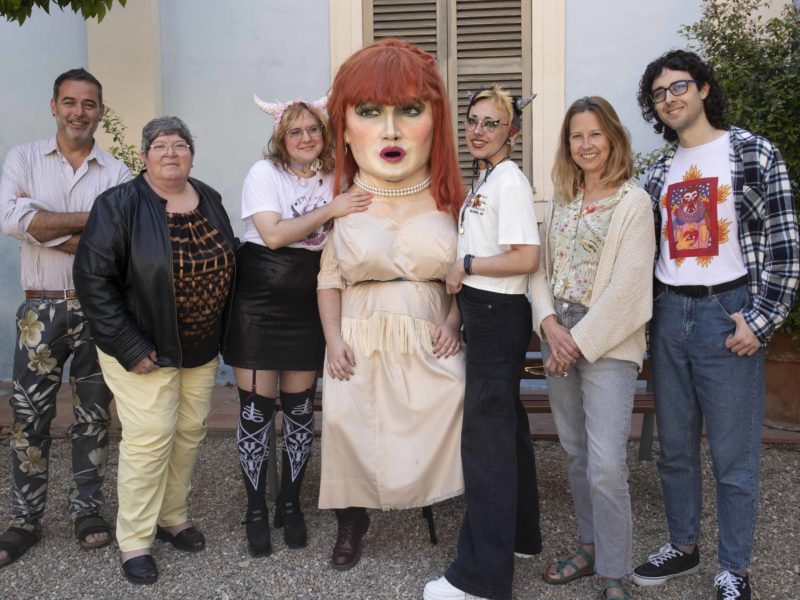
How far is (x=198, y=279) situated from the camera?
10.2 ft

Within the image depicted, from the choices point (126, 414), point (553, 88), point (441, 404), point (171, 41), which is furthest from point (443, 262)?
point (171, 41)

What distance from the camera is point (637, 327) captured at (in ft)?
8.96

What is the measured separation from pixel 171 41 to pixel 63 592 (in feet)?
12.7

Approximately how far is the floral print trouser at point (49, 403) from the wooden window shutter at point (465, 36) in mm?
2951

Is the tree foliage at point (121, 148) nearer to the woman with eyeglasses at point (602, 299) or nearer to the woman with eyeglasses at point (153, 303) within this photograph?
the woman with eyeglasses at point (153, 303)

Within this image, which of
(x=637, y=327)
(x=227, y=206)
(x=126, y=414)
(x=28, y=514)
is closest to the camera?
(x=637, y=327)

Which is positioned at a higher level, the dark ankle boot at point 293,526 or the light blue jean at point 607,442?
the light blue jean at point 607,442

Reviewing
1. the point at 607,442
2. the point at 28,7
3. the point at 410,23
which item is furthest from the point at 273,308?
the point at 410,23

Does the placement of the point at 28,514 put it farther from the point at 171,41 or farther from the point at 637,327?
the point at 171,41

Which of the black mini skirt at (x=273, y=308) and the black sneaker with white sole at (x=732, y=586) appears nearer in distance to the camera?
the black sneaker with white sole at (x=732, y=586)

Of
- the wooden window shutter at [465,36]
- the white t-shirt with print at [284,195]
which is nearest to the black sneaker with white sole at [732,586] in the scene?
the white t-shirt with print at [284,195]

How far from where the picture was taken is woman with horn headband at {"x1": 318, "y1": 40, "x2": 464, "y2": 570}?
2.93 m

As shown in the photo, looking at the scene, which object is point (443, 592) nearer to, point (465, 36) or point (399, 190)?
point (399, 190)

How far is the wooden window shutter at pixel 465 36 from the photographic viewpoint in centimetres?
543
